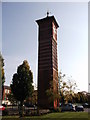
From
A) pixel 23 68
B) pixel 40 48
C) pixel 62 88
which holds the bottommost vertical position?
pixel 62 88

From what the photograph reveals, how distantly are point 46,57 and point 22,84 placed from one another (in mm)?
8541

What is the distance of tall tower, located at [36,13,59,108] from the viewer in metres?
36.4

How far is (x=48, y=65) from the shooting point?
121ft

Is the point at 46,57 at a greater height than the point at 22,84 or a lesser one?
greater

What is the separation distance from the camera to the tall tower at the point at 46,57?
36.4 meters

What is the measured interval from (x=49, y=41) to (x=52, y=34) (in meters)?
1.70

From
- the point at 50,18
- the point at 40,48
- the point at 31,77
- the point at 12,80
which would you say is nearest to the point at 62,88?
the point at 31,77

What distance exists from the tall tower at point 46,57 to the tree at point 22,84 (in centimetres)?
458

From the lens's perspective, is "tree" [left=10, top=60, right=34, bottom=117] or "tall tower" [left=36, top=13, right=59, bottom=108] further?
"tall tower" [left=36, top=13, right=59, bottom=108]

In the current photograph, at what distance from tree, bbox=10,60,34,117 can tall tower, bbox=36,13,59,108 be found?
4.58 meters

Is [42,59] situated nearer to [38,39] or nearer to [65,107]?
[38,39]

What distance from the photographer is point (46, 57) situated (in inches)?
1474

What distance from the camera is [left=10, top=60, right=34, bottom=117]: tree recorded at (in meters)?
31.9

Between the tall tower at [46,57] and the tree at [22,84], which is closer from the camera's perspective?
the tree at [22,84]
